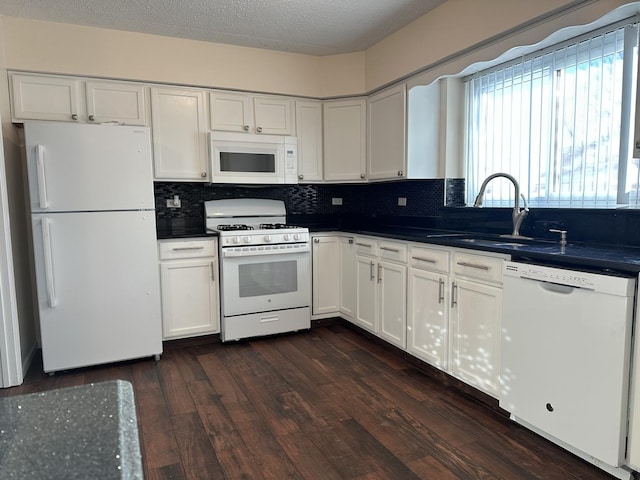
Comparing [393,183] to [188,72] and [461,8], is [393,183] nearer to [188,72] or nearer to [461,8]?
[461,8]

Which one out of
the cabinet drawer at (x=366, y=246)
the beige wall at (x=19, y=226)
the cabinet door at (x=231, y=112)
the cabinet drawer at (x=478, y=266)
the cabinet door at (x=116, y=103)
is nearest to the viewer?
the cabinet drawer at (x=478, y=266)

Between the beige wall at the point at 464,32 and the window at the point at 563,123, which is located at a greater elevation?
the beige wall at the point at 464,32

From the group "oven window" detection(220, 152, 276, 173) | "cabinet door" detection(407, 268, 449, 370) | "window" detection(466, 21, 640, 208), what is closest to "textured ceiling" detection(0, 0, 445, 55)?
"window" detection(466, 21, 640, 208)

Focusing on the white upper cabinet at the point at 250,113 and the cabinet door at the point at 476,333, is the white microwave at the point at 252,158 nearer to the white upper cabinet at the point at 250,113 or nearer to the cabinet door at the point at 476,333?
the white upper cabinet at the point at 250,113

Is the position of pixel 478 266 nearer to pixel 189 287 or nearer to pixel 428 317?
pixel 428 317

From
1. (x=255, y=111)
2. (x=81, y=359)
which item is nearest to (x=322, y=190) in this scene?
(x=255, y=111)

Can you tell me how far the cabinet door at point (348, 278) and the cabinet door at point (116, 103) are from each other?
6.62 feet

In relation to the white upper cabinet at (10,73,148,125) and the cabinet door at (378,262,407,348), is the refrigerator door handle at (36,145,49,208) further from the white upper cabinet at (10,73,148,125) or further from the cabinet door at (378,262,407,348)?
the cabinet door at (378,262,407,348)

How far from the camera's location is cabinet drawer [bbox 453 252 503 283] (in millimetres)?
2266

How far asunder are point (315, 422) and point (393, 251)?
1390 mm

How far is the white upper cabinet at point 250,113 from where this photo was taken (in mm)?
3674

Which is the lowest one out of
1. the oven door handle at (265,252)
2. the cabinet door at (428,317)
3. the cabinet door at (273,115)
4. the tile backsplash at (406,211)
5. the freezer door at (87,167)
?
the cabinet door at (428,317)

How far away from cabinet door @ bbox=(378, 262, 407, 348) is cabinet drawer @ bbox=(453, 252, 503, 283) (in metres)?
0.55

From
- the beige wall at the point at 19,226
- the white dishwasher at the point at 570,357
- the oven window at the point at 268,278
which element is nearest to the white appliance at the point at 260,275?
the oven window at the point at 268,278
